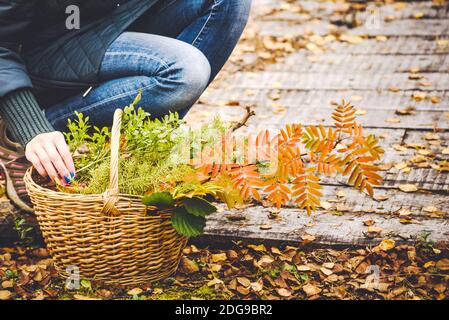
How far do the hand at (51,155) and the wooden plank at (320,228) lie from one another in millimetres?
681

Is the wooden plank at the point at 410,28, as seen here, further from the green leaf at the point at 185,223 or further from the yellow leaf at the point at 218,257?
the green leaf at the point at 185,223

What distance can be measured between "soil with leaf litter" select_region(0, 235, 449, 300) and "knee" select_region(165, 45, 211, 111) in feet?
1.99

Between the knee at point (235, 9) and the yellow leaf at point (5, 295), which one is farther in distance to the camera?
the knee at point (235, 9)

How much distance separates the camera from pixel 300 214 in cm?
234

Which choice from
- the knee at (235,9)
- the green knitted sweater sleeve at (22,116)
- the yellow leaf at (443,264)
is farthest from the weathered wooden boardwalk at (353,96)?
the knee at (235,9)

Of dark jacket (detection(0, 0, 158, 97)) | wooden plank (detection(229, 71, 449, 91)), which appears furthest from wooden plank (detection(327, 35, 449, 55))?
dark jacket (detection(0, 0, 158, 97))

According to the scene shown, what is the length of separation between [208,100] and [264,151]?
6.33ft

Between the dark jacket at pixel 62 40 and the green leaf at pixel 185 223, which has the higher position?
the dark jacket at pixel 62 40

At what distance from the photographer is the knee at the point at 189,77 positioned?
2121mm

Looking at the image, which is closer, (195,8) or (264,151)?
(264,151)

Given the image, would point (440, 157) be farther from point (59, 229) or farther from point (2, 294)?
point (2, 294)

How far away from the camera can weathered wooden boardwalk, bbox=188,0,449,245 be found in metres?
2.25

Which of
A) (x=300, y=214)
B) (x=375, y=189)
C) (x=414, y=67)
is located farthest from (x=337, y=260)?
(x=414, y=67)

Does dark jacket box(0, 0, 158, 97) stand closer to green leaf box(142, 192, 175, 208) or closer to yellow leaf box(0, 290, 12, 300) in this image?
green leaf box(142, 192, 175, 208)
